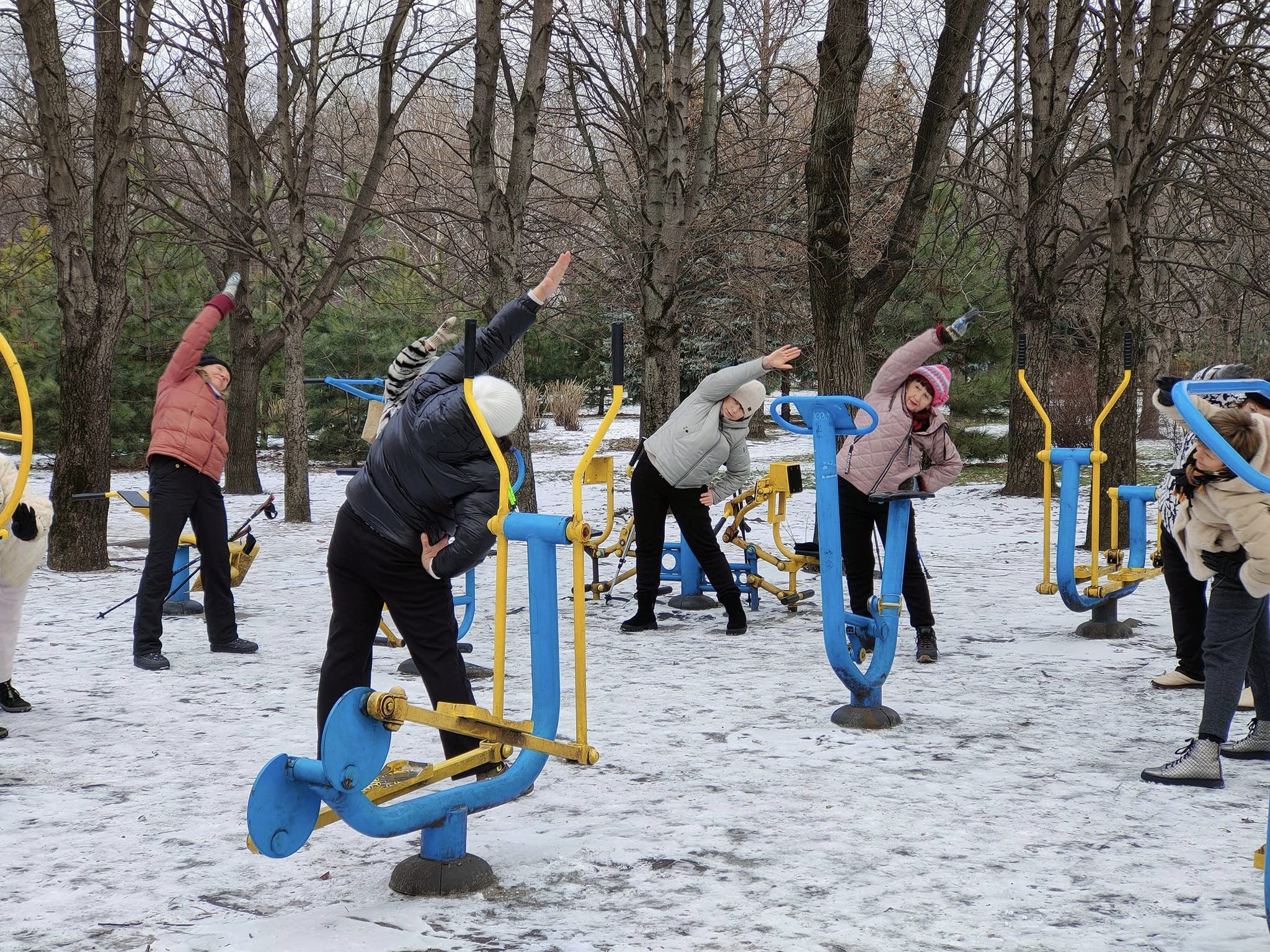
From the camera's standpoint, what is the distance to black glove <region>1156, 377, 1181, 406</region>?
305 centimetres

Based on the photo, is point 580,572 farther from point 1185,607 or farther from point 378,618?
point 1185,607

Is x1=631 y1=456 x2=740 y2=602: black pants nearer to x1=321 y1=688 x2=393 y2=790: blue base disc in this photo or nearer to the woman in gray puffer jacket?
the woman in gray puffer jacket

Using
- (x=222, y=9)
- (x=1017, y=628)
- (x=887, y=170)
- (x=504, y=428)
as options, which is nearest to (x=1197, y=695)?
(x=1017, y=628)

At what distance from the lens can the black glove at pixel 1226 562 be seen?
3.90 meters

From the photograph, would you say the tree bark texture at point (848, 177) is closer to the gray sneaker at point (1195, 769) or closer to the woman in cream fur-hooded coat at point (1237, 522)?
the woman in cream fur-hooded coat at point (1237, 522)

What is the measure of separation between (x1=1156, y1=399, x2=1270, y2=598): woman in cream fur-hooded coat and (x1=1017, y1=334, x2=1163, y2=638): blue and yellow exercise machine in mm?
1710

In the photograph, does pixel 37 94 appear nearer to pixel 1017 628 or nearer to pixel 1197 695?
pixel 1017 628

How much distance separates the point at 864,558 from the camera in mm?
5852

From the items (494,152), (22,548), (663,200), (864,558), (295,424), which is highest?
(494,152)

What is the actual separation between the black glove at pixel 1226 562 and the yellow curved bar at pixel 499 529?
8.00 feet

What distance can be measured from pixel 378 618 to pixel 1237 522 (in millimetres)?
2749

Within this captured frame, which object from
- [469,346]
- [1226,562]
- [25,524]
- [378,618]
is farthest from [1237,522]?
[25,524]

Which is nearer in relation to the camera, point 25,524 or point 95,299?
point 25,524

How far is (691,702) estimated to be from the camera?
5113 millimetres
